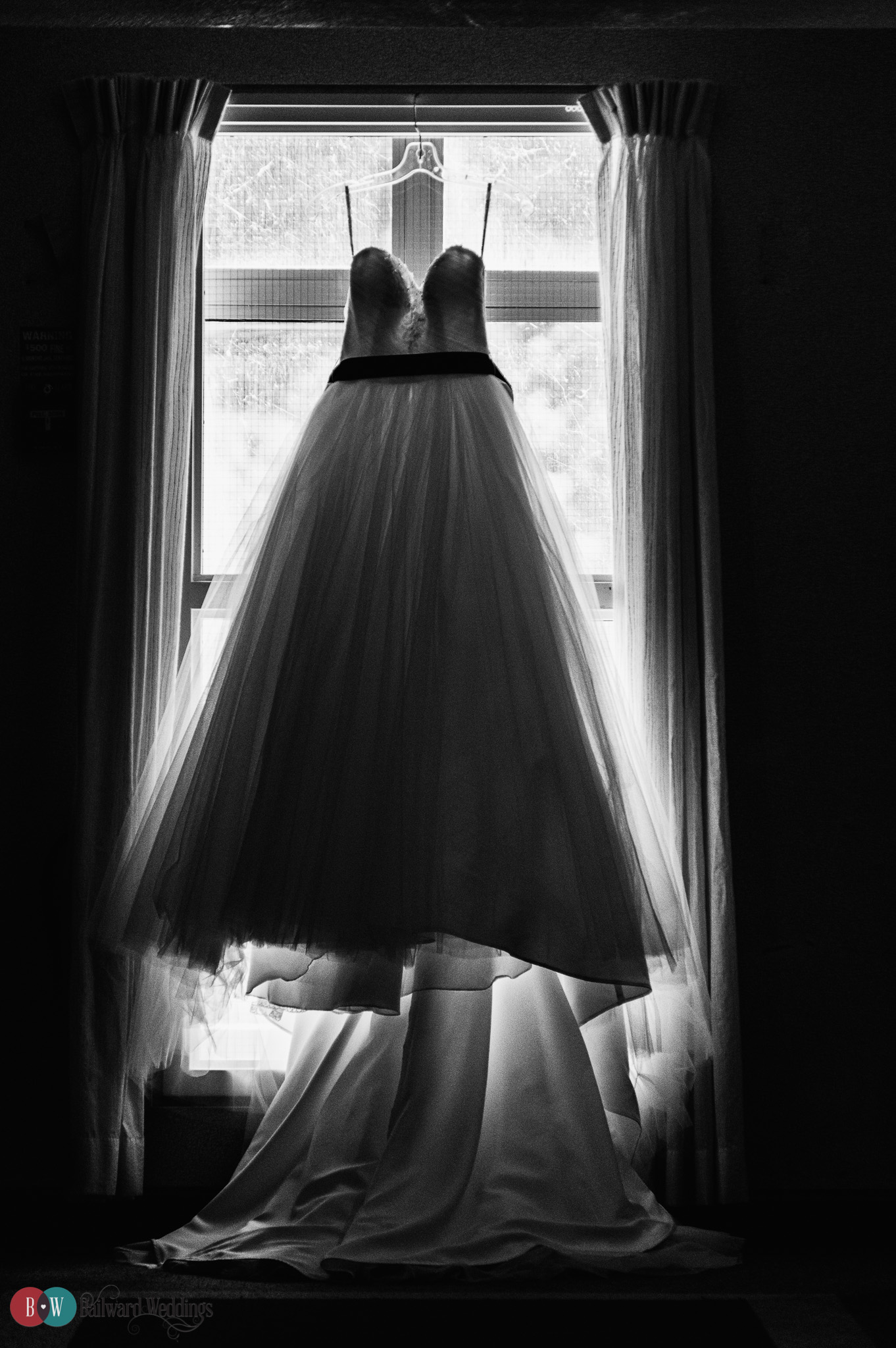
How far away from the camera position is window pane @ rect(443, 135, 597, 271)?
2.37m

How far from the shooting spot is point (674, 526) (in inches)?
86.0

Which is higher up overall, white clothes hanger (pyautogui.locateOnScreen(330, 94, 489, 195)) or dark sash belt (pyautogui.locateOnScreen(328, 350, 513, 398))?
white clothes hanger (pyautogui.locateOnScreen(330, 94, 489, 195))

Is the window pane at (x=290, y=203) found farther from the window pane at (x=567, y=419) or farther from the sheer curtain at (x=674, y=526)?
the sheer curtain at (x=674, y=526)

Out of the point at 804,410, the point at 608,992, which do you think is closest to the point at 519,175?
the point at 804,410

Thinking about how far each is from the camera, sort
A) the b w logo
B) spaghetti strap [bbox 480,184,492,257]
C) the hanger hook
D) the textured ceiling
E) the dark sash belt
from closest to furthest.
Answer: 1. the textured ceiling
2. the b w logo
3. the dark sash belt
4. spaghetti strap [bbox 480,184,492,257]
5. the hanger hook

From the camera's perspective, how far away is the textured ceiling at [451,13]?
1211mm

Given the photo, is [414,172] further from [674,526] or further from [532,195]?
[674,526]

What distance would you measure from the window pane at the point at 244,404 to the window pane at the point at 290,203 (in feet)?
0.52

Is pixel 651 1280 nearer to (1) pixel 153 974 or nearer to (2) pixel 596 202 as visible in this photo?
(1) pixel 153 974

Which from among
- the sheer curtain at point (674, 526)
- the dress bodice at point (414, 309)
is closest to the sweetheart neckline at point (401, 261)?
the dress bodice at point (414, 309)

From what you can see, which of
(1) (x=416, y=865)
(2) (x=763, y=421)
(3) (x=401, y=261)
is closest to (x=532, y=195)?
(3) (x=401, y=261)

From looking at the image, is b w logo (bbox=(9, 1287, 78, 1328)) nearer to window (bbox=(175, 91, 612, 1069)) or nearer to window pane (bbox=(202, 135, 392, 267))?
window (bbox=(175, 91, 612, 1069))

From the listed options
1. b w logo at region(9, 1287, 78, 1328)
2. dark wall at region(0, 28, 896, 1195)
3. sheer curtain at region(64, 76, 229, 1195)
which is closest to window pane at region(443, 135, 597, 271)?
dark wall at region(0, 28, 896, 1195)

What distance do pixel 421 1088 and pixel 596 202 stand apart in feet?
5.78
